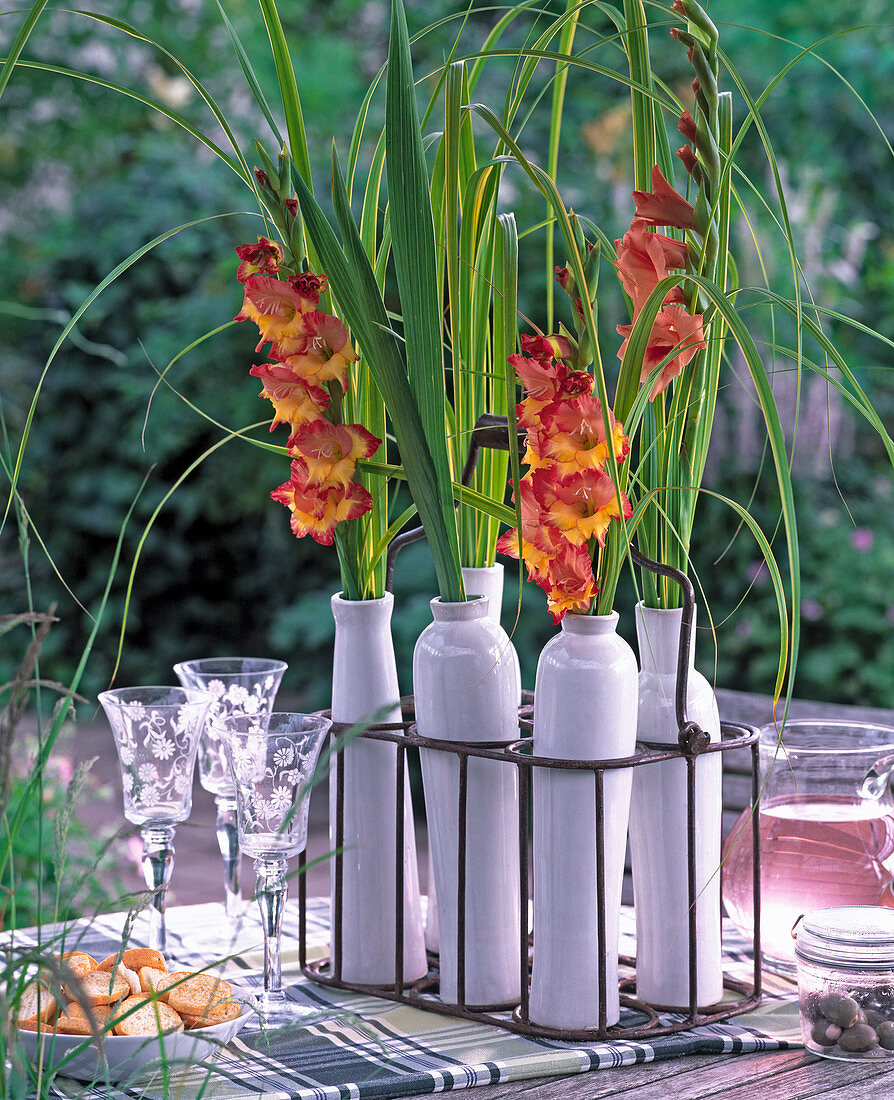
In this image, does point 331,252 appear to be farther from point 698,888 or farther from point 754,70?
point 754,70

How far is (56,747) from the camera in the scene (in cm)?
74

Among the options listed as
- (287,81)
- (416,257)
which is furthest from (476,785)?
(287,81)

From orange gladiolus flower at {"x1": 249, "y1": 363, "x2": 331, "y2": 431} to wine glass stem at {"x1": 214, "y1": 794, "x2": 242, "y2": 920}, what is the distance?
38 centimetres

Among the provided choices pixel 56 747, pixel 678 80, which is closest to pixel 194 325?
pixel 678 80

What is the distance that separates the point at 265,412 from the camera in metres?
3.63

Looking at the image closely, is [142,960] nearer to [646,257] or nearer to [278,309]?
[278,309]

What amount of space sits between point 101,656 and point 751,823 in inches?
143

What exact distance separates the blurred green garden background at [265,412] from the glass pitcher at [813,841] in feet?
7.01

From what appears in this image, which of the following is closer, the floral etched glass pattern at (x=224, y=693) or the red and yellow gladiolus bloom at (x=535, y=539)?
the red and yellow gladiolus bloom at (x=535, y=539)

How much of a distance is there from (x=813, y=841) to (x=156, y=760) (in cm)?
51

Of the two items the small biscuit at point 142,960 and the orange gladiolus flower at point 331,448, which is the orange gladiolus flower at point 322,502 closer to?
the orange gladiolus flower at point 331,448

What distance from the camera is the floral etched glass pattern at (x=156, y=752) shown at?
100 cm

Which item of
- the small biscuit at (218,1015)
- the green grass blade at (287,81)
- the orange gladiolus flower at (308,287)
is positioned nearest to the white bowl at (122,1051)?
the small biscuit at (218,1015)

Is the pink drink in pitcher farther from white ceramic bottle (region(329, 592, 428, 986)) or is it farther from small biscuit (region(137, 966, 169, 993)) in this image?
small biscuit (region(137, 966, 169, 993))
